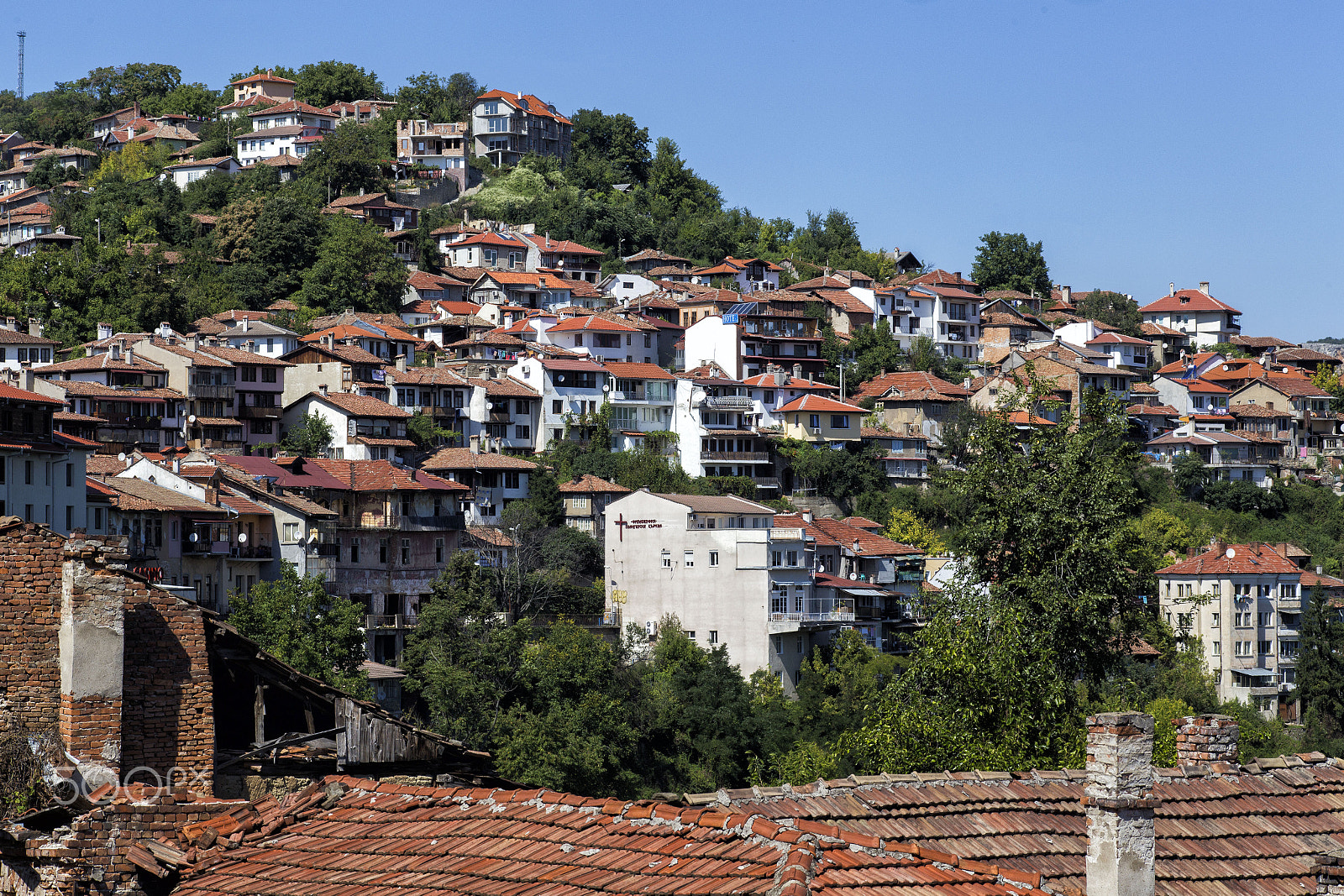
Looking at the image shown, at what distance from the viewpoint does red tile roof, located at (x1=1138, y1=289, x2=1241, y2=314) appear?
5012 inches

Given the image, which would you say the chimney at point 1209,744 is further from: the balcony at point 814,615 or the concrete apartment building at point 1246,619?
the concrete apartment building at point 1246,619

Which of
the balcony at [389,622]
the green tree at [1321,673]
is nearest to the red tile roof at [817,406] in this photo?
the green tree at [1321,673]

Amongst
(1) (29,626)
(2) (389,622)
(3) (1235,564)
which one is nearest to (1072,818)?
(1) (29,626)

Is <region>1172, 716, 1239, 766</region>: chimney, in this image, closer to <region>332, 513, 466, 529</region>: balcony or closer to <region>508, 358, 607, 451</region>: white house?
<region>332, 513, 466, 529</region>: balcony

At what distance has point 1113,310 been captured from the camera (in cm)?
12825

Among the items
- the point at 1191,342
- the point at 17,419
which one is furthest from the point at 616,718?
the point at 1191,342

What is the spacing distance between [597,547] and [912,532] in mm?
17458

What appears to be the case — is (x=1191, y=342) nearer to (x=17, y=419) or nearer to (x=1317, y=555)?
(x=1317, y=555)

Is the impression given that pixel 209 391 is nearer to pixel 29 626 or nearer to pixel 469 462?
pixel 469 462

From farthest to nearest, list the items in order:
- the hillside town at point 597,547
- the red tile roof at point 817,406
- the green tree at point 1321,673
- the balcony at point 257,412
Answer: the red tile roof at point 817,406
the balcony at point 257,412
the green tree at point 1321,673
the hillside town at point 597,547

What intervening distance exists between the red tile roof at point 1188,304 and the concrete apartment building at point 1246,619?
51.6 m

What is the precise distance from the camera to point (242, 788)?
44.1 feet

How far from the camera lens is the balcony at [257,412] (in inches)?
2908

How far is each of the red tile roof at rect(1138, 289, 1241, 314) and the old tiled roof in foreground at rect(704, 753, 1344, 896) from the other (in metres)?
119
